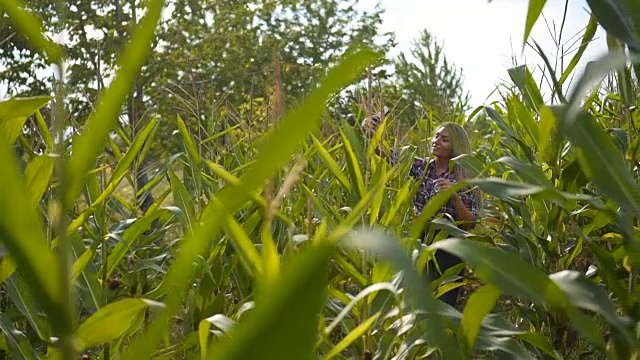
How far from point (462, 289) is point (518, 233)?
10.1 ft

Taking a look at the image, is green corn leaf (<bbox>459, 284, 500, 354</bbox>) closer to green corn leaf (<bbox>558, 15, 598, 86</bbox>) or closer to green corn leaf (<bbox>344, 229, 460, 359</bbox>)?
green corn leaf (<bbox>344, 229, 460, 359</bbox>)

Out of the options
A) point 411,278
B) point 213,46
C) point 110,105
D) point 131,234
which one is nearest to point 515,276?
point 411,278

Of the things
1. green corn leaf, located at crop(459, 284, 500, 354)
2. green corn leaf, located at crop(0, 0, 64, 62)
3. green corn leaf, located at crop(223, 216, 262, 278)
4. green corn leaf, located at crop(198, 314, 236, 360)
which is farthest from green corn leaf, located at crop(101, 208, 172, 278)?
green corn leaf, located at crop(0, 0, 64, 62)

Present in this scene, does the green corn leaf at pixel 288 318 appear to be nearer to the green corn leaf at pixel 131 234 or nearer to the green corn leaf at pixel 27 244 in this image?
the green corn leaf at pixel 27 244

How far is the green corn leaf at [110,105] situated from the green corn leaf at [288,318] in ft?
0.52

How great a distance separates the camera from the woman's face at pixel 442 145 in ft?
14.0

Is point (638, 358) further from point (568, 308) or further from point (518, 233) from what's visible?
point (518, 233)

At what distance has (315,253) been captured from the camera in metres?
0.36

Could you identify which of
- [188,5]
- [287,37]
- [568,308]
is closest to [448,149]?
[568,308]

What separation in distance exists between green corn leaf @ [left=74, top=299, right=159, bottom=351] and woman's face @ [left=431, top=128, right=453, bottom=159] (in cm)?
334

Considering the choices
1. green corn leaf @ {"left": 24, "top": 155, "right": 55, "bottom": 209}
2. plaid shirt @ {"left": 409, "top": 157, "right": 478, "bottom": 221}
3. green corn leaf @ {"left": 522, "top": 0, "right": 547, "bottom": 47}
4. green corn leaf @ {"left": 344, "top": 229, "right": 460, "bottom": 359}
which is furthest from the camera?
plaid shirt @ {"left": 409, "top": 157, "right": 478, "bottom": 221}

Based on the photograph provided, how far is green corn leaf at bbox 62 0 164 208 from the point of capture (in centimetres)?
45

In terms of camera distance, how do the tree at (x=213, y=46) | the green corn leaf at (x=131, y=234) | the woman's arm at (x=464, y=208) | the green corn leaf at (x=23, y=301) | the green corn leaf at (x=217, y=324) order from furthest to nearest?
the tree at (x=213, y=46) < the woman's arm at (x=464, y=208) < the green corn leaf at (x=131, y=234) < the green corn leaf at (x=23, y=301) < the green corn leaf at (x=217, y=324)

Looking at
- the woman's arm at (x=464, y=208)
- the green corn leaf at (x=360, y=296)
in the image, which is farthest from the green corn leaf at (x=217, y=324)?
the woman's arm at (x=464, y=208)
